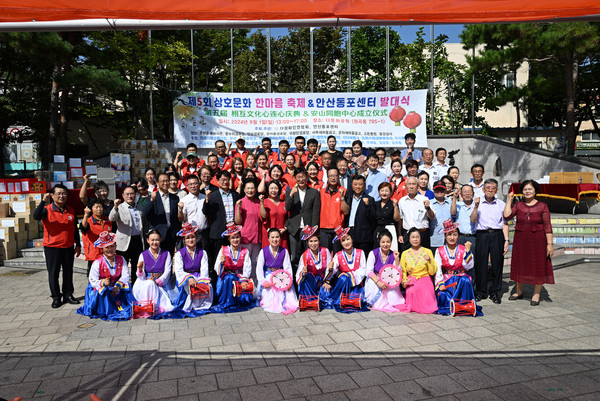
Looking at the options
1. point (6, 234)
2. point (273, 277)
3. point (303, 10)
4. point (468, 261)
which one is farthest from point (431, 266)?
point (6, 234)

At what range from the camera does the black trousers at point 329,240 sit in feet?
19.7

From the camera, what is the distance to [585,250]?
8.79 meters

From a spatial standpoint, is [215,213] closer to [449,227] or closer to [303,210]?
[303,210]

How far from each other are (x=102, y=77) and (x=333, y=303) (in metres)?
9.27

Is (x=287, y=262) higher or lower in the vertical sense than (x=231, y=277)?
higher

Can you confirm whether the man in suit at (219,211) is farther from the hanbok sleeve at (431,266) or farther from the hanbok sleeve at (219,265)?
the hanbok sleeve at (431,266)

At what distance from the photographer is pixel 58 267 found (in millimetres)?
5746

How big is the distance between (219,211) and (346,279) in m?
1.98

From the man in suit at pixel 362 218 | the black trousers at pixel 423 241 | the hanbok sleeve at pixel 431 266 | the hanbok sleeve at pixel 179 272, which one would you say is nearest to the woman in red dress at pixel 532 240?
the black trousers at pixel 423 241

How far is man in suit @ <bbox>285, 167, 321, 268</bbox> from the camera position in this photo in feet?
19.6

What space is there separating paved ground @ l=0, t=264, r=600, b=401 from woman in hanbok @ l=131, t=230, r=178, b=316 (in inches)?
13.5

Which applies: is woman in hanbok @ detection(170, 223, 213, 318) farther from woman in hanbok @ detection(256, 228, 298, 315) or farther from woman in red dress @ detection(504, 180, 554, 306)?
woman in red dress @ detection(504, 180, 554, 306)

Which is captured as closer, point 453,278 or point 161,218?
point 453,278

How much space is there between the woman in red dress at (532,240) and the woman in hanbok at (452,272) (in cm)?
83
